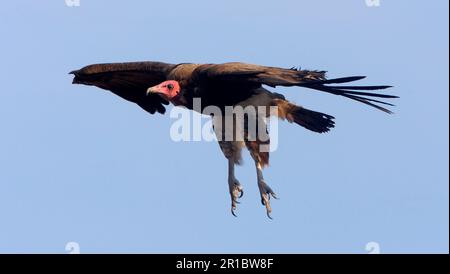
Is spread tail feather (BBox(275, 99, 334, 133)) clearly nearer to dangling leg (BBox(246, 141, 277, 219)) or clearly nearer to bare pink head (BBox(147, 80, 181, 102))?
dangling leg (BBox(246, 141, 277, 219))

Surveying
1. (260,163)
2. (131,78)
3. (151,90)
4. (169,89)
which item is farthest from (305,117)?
(131,78)

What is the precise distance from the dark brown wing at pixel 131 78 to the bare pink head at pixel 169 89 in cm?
90

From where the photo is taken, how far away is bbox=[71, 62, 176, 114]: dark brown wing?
68.5ft

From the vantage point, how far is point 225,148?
19.9m

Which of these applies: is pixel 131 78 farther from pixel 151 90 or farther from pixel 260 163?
pixel 260 163

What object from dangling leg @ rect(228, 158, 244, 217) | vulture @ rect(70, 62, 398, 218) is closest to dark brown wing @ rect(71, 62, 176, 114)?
vulture @ rect(70, 62, 398, 218)

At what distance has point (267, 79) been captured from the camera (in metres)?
17.7

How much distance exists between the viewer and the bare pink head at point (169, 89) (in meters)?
19.5

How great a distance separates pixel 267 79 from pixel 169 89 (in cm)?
235

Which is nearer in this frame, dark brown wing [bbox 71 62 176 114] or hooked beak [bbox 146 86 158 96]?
hooked beak [bbox 146 86 158 96]

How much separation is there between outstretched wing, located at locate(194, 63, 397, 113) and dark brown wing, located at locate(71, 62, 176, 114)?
1724 millimetres

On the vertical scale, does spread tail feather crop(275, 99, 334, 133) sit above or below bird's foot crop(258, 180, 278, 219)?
above
